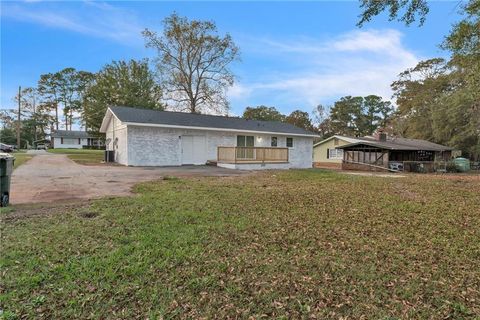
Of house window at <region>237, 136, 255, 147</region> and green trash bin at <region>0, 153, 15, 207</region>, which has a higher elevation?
house window at <region>237, 136, 255, 147</region>

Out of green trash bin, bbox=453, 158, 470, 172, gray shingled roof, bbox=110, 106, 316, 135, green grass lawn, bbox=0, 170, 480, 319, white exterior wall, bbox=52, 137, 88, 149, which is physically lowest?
green grass lawn, bbox=0, 170, 480, 319

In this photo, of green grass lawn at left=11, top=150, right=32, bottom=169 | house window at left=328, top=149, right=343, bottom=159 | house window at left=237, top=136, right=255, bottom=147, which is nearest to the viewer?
green grass lawn at left=11, top=150, right=32, bottom=169

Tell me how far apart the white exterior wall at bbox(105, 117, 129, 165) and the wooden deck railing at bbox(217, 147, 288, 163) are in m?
5.54

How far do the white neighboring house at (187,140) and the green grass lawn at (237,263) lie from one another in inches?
425

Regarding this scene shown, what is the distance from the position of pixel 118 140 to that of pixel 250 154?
28.2 ft

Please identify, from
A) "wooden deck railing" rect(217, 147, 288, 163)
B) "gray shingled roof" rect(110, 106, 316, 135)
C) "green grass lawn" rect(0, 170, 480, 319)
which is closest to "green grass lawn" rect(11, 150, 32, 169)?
"gray shingled roof" rect(110, 106, 316, 135)

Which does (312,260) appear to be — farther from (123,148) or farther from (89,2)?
(123,148)

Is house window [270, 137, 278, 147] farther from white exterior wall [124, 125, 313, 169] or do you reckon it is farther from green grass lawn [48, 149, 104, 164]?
green grass lawn [48, 149, 104, 164]

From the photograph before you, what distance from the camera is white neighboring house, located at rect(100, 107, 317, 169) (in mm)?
16016

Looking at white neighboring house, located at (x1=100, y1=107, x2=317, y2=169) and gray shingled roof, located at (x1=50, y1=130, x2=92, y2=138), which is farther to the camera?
gray shingled roof, located at (x1=50, y1=130, x2=92, y2=138)

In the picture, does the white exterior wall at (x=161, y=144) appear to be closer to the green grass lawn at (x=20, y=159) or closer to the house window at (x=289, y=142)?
the house window at (x=289, y=142)

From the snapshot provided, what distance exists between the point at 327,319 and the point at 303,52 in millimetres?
16330

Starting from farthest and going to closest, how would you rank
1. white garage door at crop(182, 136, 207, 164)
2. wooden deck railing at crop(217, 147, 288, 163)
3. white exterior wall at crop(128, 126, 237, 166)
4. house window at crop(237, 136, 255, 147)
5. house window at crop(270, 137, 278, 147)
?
house window at crop(270, 137, 278, 147) → house window at crop(237, 136, 255, 147) → white garage door at crop(182, 136, 207, 164) → wooden deck railing at crop(217, 147, 288, 163) → white exterior wall at crop(128, 126, 237, 166)

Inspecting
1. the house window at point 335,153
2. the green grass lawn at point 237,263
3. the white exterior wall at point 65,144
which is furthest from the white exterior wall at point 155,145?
the white exterior wall at point 65,144
